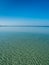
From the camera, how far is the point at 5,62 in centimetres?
1293

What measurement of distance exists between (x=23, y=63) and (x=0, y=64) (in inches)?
113

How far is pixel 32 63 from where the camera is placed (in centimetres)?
1293

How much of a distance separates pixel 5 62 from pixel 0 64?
2.64ft

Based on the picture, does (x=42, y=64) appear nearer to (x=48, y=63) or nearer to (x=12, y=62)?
(x=48, y=63)

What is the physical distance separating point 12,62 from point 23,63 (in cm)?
145

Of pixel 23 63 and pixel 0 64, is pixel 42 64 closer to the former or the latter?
pixel 23 63

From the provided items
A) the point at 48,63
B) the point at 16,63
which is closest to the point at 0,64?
the point at 16,63

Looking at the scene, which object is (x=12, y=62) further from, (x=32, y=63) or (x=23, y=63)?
(x=32, y=63)

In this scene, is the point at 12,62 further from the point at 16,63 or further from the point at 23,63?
the point at 23,63

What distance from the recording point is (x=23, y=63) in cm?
1288

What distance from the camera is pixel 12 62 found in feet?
42.9

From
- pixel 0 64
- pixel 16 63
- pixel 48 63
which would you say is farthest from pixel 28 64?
pixel 0 64

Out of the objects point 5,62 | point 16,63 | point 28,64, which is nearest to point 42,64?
point 28,64

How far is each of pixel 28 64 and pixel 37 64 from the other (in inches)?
44.4
